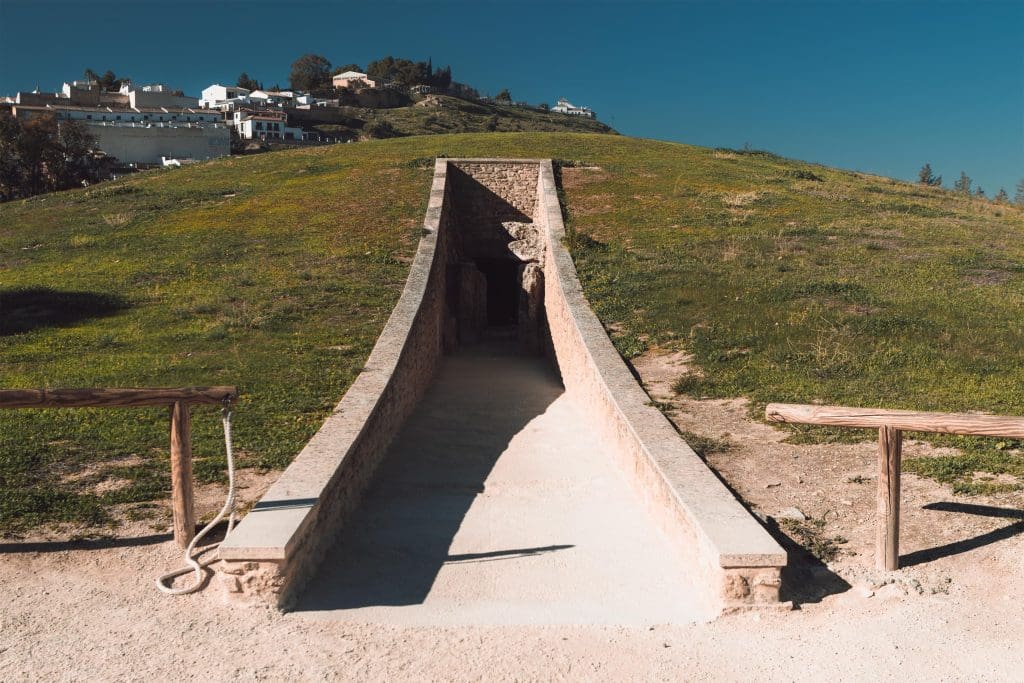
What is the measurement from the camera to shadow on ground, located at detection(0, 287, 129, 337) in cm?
1436

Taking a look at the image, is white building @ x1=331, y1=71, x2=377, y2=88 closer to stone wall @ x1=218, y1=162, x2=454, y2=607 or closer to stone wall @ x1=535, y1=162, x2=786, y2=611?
stone wall @ x1=218, y1=162, x2=454, y2=607

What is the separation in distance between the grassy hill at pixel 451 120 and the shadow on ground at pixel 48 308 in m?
60.8

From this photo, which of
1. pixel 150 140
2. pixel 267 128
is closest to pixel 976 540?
pixel 150 140

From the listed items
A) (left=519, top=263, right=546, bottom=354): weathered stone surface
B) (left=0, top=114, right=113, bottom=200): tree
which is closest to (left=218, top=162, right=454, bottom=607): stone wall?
(left=519, top=263, right=546, bottom=354): weathered stone surface

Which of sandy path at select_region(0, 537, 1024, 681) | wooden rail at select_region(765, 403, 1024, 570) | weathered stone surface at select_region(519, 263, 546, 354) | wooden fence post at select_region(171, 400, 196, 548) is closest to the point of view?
sandy path at select_region(0, 537, 1024, 681)

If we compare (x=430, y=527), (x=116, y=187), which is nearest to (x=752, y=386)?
(x=430, y=527)

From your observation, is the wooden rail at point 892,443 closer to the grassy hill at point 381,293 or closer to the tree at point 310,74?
the grassy hill at point 381,293

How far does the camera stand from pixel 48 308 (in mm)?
15266

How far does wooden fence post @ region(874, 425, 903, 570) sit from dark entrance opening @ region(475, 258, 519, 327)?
73.1 feet

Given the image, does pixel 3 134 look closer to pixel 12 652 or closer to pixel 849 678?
pixel 12 652

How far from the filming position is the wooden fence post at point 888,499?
6.02 m

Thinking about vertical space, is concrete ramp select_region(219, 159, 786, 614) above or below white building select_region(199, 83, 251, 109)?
below

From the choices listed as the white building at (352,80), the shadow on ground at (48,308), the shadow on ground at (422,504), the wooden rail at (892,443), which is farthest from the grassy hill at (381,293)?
the white building at (352,80)

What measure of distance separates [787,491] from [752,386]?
3.45 m
